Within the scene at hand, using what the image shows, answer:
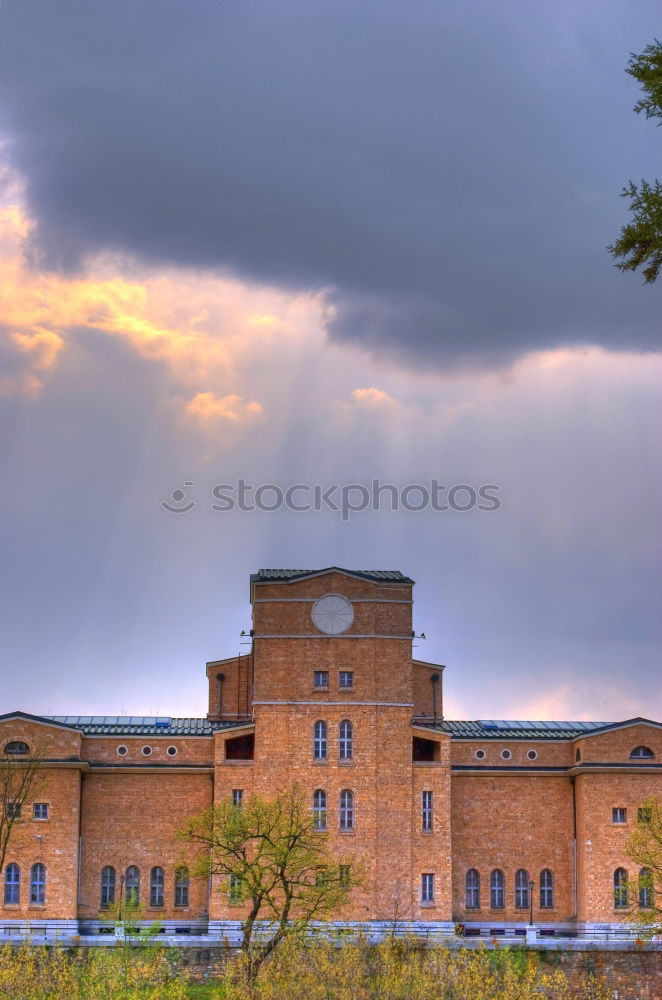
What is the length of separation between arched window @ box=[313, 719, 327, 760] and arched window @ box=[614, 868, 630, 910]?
50.9 feet

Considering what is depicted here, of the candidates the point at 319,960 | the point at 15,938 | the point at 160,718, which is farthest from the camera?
the point at 160,718

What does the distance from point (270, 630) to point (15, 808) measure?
49.2 feet

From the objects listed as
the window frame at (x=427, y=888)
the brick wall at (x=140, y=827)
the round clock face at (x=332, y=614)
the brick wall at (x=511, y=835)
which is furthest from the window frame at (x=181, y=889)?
the round clock face at (x=332, y=614)

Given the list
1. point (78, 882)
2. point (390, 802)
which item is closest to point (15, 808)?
point (78, 882)

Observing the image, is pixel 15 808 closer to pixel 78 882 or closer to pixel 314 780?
pixel 78 882

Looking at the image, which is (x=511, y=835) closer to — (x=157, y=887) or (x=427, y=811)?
(x=427, y=811)

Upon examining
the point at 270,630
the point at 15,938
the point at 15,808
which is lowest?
the point at 15,938

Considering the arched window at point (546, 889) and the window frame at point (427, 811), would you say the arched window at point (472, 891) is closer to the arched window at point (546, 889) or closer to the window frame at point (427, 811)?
the arched window at point (546, 889)

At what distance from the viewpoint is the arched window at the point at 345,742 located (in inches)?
3054

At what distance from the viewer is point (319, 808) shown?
76.9 metres

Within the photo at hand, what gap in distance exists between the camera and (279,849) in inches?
2554

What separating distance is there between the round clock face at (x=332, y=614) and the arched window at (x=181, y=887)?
13826 mm

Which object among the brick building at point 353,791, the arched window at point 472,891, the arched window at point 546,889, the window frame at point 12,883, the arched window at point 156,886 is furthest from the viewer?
the arched window at point 472,891

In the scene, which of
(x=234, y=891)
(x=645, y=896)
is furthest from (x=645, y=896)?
(x=234, y=891)
